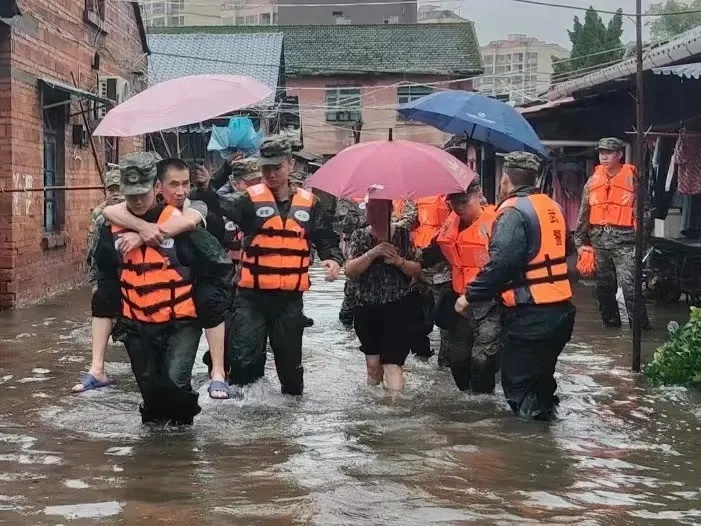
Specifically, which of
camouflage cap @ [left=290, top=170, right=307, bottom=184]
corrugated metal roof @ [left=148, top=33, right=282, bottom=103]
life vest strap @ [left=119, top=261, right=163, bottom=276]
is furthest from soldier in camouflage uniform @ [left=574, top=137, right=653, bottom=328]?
corrugated metal roof @ [left=148, top=33, right=282, bottom=103]

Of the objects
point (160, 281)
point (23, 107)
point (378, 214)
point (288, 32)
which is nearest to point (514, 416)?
point (378, 214)

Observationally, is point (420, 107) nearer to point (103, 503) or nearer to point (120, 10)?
point (103, 503)

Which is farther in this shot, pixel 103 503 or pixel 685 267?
pixel 685 267

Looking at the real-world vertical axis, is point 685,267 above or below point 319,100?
below

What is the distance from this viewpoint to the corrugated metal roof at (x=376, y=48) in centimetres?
4125

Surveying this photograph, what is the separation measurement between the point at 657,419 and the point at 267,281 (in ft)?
8.98

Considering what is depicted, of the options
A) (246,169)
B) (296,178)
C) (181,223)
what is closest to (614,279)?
(296,178)

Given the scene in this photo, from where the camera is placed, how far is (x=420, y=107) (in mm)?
8656

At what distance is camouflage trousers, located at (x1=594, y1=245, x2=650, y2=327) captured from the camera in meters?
10.6

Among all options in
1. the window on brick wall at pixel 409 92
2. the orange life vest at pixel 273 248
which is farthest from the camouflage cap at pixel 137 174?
the window on brick wall at pixel 409 92

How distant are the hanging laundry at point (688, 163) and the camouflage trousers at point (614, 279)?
5.46 feet

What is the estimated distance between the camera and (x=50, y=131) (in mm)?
14633

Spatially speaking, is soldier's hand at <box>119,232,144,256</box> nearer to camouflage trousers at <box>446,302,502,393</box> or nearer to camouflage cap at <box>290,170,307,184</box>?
camouflage cap at <box>290,170,307,184</box>

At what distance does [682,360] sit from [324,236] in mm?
2819
